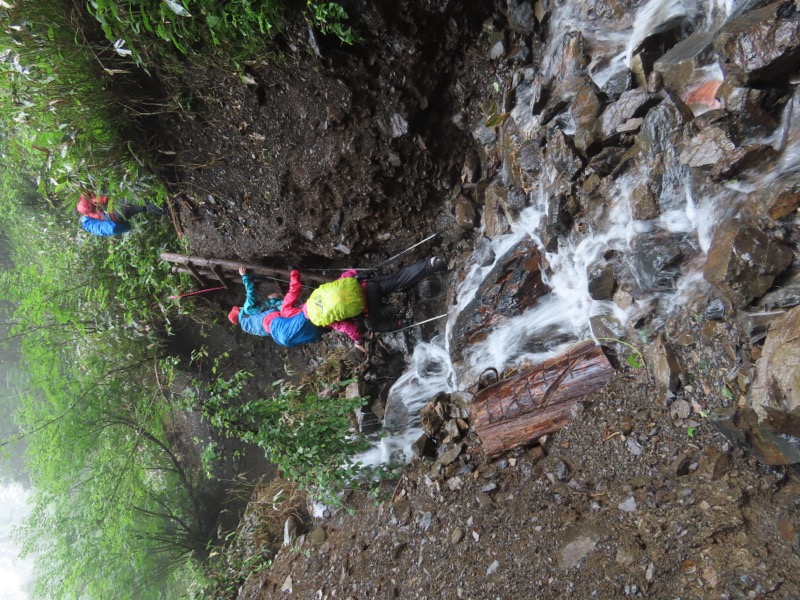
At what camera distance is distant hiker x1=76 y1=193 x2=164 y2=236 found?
6812mm

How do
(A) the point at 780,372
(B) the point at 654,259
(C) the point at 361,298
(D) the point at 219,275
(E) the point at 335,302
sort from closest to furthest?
(A) the point at 780,372, (B) the point at 654,259, (E) the point at 335,302, (C) the point at 361,298, (D) the point at 219,275

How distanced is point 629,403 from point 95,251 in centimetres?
848

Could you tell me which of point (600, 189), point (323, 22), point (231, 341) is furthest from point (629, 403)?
point (231, 341)

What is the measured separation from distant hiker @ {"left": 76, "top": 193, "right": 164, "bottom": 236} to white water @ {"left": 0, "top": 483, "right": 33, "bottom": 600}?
15529mm

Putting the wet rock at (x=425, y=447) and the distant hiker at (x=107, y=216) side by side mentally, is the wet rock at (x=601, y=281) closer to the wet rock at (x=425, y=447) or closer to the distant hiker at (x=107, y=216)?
the wet rock at (x=425, y=447)

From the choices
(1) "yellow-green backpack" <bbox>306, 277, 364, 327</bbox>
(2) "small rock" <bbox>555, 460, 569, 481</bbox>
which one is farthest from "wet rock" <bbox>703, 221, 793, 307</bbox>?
(1) "yellow-green backpack" <bbox>306, 277, 364, 327</bbox>

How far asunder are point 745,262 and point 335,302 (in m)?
3.85

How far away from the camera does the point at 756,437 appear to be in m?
3.02

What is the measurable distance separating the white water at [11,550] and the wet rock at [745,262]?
21.8 metres

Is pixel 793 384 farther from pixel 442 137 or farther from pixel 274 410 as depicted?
pixel 274 410

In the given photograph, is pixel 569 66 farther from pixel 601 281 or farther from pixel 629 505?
pixel 629 505

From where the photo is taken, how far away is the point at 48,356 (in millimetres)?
7914

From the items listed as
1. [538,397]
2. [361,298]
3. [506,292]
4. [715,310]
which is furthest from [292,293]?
[715,310]

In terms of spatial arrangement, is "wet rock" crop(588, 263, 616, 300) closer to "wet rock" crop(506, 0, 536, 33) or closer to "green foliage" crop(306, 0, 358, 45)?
"wet rock" crop(506, 0, 536, 33)
